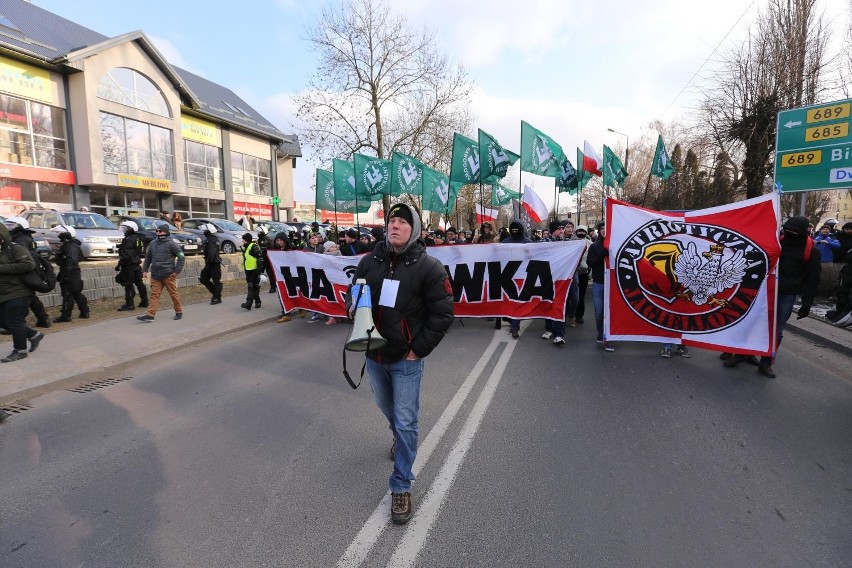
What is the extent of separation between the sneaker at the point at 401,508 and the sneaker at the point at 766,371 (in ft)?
16.6

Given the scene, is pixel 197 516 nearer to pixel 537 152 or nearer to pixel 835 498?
pixel 835 498

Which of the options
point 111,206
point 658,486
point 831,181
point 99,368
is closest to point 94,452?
point 99,368

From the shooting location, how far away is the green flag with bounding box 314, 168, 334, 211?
14.8 metres

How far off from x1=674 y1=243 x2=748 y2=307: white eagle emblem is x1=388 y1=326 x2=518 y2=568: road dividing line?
10.7 ft

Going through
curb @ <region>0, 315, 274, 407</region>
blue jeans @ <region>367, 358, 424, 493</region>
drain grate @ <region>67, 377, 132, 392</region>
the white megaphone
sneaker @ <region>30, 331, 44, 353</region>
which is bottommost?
drain grate @ <region>67, 377, 132, 392</region>

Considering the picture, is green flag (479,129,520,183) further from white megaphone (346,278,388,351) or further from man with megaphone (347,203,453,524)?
white megaphone (346,278,388,351)

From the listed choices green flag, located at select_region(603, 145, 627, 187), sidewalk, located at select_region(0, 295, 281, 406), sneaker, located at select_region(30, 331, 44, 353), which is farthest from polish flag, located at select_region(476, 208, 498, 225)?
sneaker, located at select_region(30, 331, 44, 353)

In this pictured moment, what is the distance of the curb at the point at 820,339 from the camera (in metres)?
6.53

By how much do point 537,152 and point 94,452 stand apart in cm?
1169

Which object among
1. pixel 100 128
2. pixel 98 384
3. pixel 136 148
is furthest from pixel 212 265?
pixel 136 148

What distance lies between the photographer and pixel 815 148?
10.9 m

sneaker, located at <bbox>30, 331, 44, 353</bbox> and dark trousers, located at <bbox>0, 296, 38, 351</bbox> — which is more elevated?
dark trousers, located at <bbox>0, 296, 38, 351</bbox>

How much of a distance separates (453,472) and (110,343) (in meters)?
6.55

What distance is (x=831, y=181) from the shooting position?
1061cm
